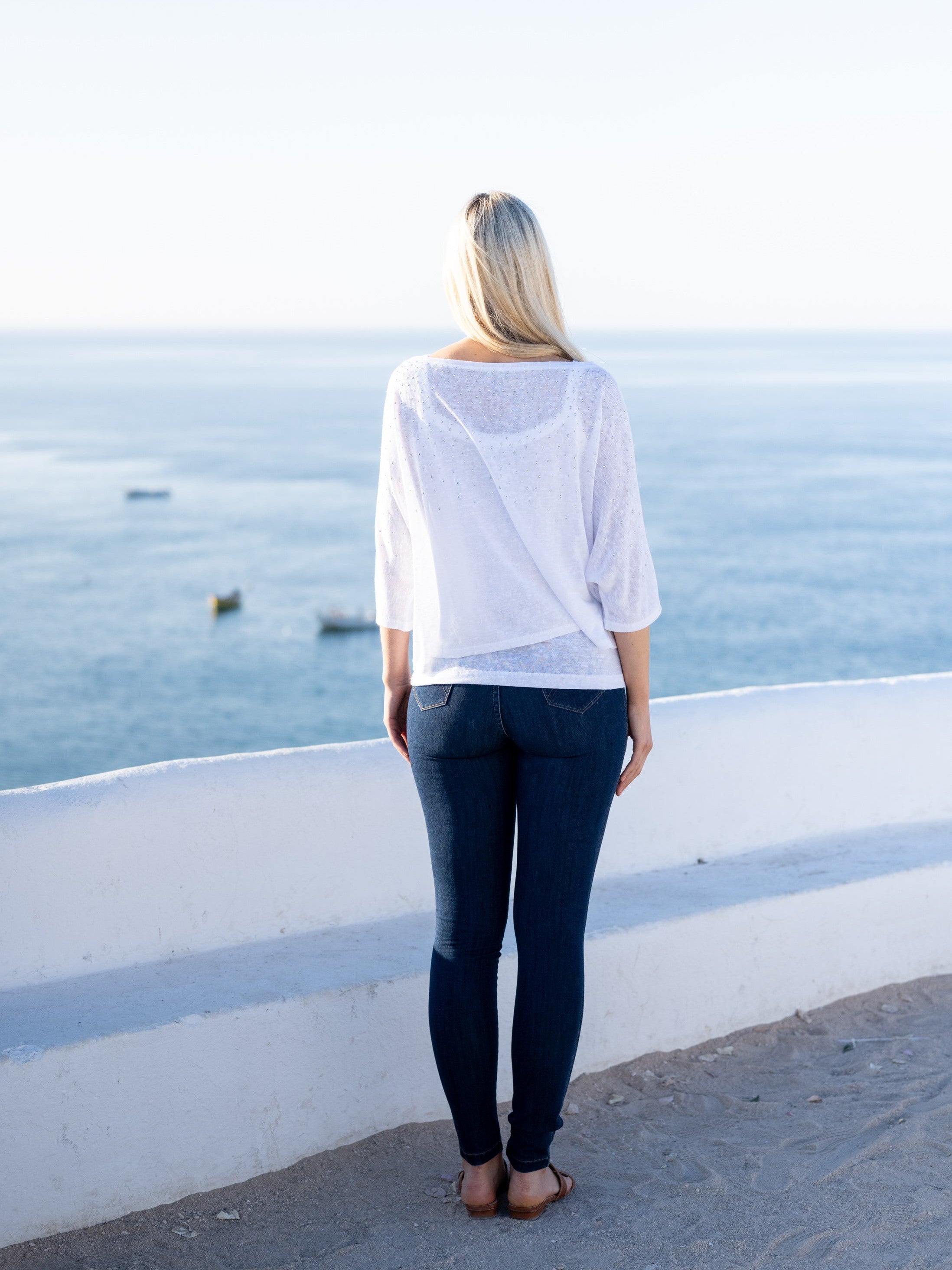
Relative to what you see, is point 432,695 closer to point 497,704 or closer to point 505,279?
point 497,704

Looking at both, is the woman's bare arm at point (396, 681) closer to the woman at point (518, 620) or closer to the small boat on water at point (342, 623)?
the woman at point (518, 620)

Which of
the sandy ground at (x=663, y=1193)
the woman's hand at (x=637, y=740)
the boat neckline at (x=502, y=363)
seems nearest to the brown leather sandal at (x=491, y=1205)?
the sandy ground at (x=663, y=1193)

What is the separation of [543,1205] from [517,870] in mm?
510

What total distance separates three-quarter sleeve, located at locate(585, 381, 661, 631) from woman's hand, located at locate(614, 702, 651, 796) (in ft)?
0.41

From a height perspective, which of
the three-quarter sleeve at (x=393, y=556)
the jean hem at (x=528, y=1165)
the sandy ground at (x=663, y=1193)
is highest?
the three-quarter sleeve at (x=393, y=556)

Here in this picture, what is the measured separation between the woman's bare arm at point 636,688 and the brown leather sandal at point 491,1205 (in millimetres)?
614

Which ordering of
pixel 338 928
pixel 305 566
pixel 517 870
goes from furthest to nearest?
pixel 305 566, pixel 338 928, pixel 517 870

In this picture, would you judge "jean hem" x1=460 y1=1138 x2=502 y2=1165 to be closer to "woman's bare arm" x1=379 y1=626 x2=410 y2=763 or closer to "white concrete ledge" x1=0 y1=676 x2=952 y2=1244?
"white concrete ledge" x1=0 y1=676 x2=952 y2=1244

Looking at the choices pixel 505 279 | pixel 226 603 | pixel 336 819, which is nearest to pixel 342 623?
pixel 226 603

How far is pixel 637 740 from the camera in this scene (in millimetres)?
1652

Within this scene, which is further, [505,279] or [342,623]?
[342,623]

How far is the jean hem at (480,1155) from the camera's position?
172 centimetres

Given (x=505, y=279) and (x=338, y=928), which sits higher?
(x=505, y=279)

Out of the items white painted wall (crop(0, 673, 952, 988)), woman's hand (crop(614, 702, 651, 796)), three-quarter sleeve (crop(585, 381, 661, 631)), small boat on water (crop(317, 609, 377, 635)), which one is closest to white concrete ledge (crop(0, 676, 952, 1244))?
white painted wall (crop(0, 673, 952, 988))
